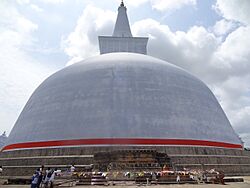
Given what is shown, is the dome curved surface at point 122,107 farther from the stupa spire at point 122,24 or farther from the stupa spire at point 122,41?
the stupa spire at point 122,24

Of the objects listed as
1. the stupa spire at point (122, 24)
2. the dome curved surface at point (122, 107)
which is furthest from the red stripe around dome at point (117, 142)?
the stupa spire at point (122, 24)

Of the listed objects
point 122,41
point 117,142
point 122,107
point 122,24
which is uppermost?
point 122,24

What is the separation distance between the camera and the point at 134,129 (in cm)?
1684

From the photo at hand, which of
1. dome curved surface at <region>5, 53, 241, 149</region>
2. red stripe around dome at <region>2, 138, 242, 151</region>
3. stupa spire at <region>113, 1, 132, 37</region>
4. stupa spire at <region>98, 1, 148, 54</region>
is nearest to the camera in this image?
red stripe around dome at <region>2, 138, 242, 151</region>

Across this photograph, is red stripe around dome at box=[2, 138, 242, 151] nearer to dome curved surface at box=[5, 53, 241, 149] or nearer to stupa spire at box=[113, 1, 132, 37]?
dome curved surface at box=[5, 53, 241, 149]

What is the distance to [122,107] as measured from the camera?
17.7 m

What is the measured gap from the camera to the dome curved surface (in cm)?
1709

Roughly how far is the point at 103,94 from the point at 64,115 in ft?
9.52

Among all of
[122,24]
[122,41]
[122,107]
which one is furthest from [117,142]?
[122,24]

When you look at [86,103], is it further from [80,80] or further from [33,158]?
[33,158]

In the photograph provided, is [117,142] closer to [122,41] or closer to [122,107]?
[122,107]

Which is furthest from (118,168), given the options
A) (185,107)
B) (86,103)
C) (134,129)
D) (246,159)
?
(246,159)

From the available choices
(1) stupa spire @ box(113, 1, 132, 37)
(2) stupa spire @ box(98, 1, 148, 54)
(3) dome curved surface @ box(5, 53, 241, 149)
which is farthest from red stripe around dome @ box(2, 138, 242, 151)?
(1) stupa spire @ box(113, 1, 132, 37)

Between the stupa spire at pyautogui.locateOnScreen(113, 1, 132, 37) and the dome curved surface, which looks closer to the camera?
the dome curved surface
